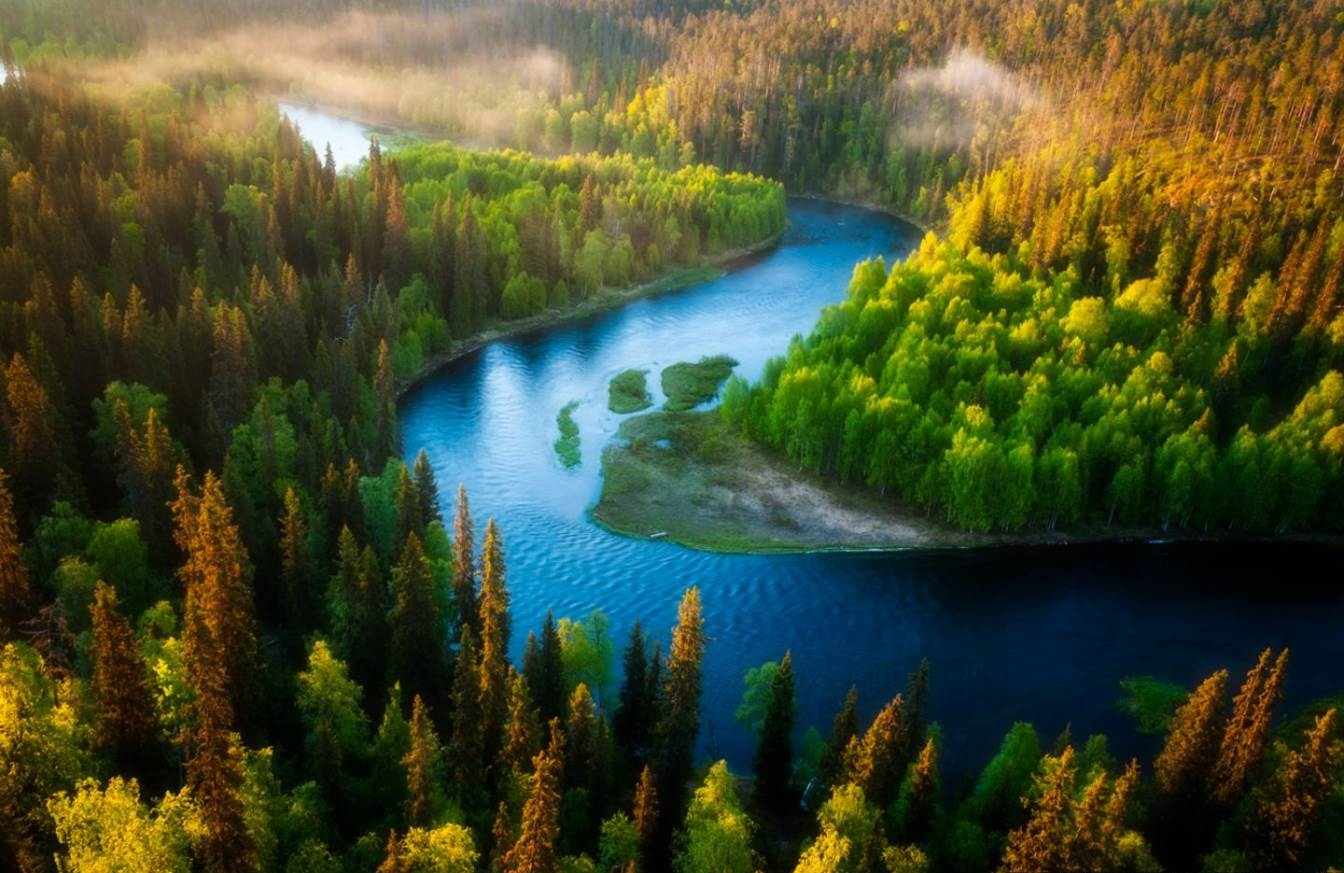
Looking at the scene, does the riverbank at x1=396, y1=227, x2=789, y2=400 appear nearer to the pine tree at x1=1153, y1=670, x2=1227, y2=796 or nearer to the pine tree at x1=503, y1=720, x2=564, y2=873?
the pine tree at x1=503, y1=720, x2=564, y2=873

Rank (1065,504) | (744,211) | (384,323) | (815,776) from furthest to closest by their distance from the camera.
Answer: (744,211)
(384,323)
(1065,504)
(815,776)

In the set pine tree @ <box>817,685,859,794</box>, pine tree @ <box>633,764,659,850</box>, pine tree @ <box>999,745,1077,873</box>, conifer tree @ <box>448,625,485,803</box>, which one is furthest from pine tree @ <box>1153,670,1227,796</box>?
conifer tree @ <box>448,625,485,803</box>

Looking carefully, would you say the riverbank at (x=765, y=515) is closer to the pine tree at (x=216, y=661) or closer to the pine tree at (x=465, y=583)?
the pine tree at (x=465, y=583)

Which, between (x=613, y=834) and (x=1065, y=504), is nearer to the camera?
(x=613, y=834)

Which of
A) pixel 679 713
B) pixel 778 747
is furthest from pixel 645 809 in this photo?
pixel 778 747

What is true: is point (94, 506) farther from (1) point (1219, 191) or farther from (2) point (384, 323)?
(1) point (1219, 191)

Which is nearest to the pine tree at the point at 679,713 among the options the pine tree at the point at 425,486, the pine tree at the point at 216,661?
the pine tree at the point at 216,661

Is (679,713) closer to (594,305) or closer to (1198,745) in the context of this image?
(1198,745)

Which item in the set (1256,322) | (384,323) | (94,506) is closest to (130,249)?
(384,323)
